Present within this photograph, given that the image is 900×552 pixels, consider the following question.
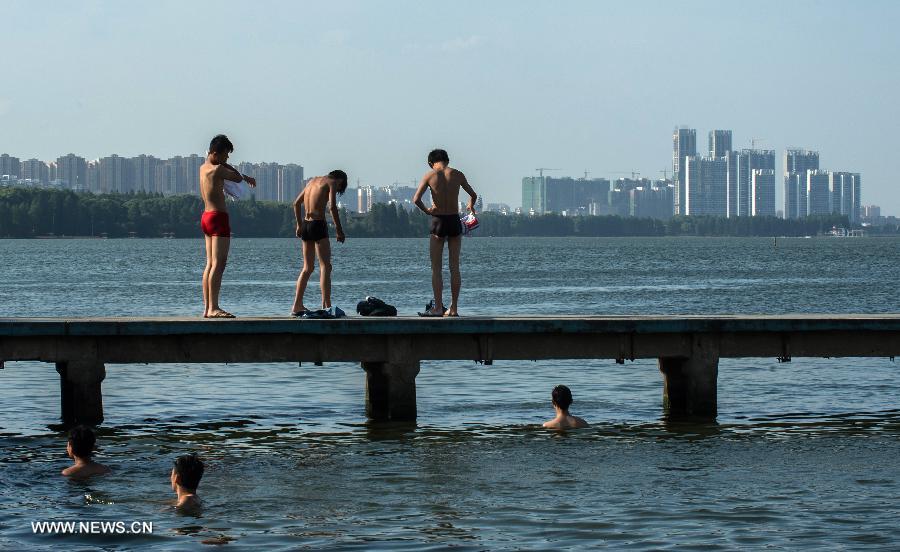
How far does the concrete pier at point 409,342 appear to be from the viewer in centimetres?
1686

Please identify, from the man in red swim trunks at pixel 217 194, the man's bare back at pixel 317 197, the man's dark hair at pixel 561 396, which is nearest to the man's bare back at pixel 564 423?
the man's dark hair at pixel 561 396

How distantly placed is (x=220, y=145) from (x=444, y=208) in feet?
9.24

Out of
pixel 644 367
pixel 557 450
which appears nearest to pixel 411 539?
pixel 557 450

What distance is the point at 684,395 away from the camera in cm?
1859

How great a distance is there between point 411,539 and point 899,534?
160 inches

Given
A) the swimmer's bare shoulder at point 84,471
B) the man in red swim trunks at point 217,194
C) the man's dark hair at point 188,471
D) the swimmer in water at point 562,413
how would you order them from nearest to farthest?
1. the man's dark hair at point 188,471
2. the swimmer's bare shoulder at point 84,471
3. the man in red swim trunks at point 217,194
4. the swimmer in water at point 562,413

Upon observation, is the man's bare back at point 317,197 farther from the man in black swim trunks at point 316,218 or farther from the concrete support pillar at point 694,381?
the concrete support pillar at point 694,381

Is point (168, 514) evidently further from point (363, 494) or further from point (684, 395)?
point (684, 395)

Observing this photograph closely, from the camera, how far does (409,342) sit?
17.5 m

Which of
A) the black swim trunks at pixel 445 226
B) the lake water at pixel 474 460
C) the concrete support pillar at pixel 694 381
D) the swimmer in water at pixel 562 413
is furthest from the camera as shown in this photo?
the concrete support pillar at pixel 694 381

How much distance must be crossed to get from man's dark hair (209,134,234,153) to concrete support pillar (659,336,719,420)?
6013 mm

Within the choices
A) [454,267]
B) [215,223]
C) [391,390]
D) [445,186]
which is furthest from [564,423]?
[215,223]

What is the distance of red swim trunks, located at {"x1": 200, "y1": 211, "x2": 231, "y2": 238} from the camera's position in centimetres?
1667

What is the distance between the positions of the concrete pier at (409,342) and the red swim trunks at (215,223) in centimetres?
100
